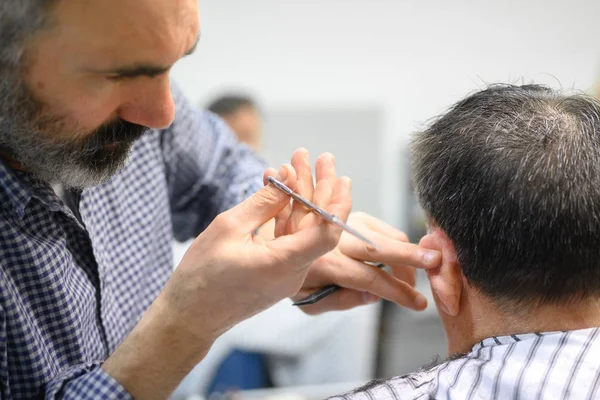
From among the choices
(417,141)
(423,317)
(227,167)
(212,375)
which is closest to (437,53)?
(423,317)

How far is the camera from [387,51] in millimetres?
4688

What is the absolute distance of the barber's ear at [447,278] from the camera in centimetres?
111

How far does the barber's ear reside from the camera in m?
1.11

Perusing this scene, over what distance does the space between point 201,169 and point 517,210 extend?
893mm

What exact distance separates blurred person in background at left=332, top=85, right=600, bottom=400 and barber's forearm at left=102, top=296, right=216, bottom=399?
11.0 inches

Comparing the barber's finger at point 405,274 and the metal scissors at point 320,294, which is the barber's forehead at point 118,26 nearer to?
the metal scissors at point 320,294

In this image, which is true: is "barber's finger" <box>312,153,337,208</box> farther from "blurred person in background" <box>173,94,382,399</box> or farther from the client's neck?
"blurred person in background" <box>173,94,382,399</box>

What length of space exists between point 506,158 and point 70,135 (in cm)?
68

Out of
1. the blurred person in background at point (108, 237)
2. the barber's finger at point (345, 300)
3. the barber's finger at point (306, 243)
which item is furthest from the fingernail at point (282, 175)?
the barber's finger at point (345, 300)

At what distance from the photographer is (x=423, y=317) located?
12.2ft

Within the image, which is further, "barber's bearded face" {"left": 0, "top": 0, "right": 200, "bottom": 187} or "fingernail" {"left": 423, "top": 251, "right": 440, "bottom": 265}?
"fingernail" {"left": 423, "top": 251, "right": 440, "bottom": 265}

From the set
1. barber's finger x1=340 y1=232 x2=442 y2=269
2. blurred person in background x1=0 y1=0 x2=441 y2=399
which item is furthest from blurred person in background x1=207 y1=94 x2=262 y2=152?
barber's finger x1=340 y1=232 x2=442 y2=269

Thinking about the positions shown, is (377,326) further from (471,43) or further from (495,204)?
(495,204)

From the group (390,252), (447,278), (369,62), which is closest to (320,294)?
(390,252)
